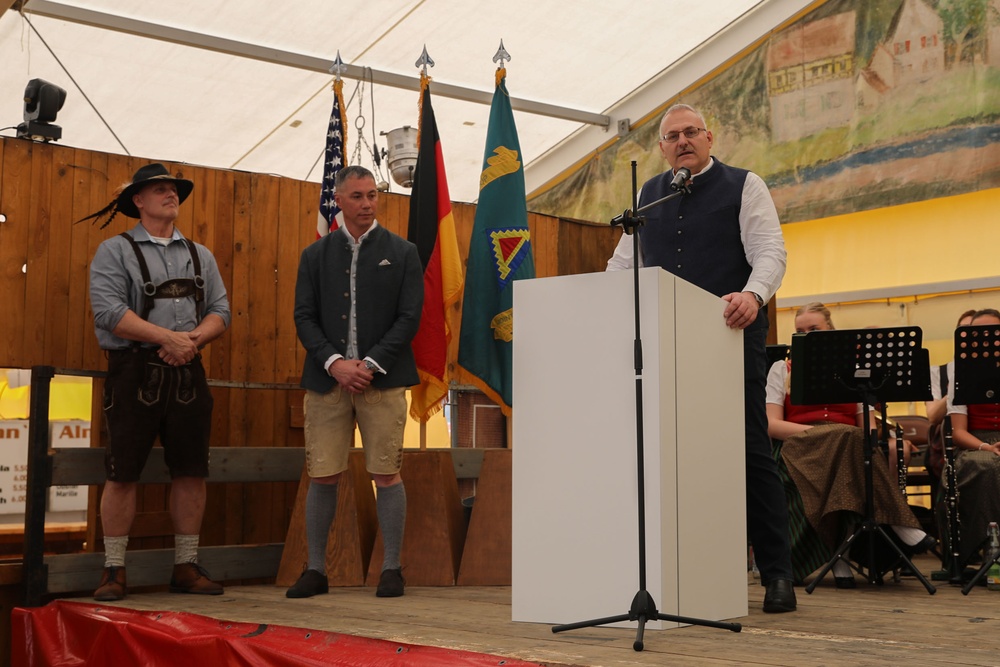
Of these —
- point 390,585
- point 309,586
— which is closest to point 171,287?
point 309,586

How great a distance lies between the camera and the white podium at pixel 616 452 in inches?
104

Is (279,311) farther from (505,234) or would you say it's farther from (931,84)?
(931,84)

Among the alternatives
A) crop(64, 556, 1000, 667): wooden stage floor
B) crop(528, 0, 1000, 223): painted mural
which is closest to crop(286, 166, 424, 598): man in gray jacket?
crop(64, 556, 1000, 667): wooden stage floor


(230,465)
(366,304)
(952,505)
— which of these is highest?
(366,304)

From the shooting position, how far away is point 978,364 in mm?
4340

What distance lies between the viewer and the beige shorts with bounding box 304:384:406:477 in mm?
3973

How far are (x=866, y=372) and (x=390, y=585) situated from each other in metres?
2.09

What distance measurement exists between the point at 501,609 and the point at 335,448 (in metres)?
1.01

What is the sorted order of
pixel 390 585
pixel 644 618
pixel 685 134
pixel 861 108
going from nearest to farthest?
pixel 644 618 → pixel 685 134 → pixel 390 585 → pixel 861 108

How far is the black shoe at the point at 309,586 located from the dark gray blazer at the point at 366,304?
0.70m

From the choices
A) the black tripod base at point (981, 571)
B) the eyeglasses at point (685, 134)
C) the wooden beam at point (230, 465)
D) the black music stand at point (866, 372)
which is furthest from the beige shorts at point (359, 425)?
the black tripod base at point (981, 571)

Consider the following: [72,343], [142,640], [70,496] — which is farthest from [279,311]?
[70,496]

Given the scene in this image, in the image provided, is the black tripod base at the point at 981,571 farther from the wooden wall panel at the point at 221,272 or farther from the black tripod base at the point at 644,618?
the wooden wall panel at the point at 221,272

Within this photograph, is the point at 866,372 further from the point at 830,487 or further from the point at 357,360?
the point at 357,360
